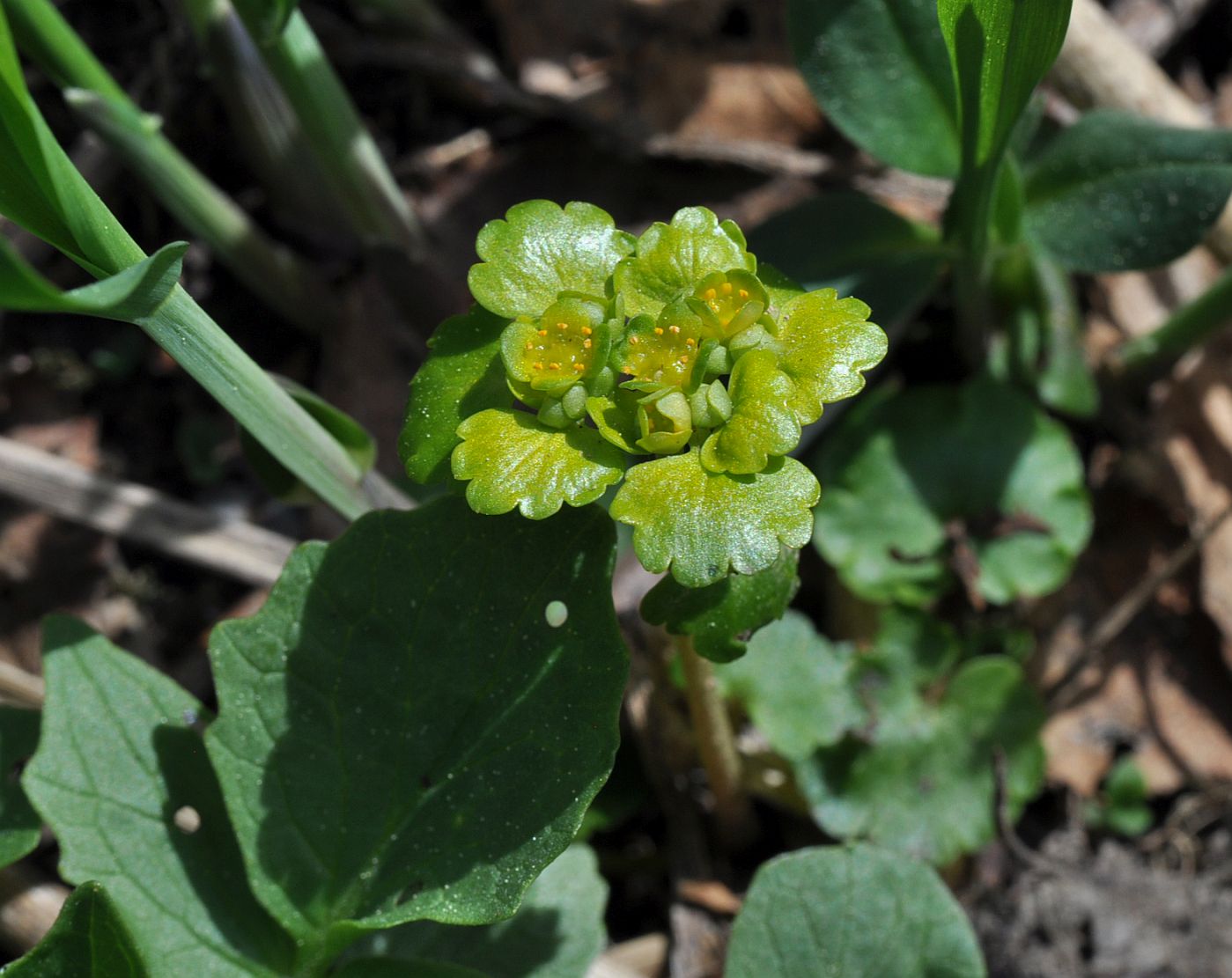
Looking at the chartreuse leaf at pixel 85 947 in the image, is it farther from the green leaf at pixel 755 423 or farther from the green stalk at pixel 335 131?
the green stalk at pixel 335 131

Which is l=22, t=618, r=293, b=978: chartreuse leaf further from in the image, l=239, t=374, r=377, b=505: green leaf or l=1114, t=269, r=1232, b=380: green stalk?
l=1114, t=269, r=1232, b=380: green stalk

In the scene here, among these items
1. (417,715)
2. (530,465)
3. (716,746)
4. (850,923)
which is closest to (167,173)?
(417,715)

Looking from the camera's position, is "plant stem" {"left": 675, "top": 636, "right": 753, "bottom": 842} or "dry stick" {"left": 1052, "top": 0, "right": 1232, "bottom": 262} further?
"dry stick" {"left": 1052, "top": 0, "right": 1232, "bottom": 262}

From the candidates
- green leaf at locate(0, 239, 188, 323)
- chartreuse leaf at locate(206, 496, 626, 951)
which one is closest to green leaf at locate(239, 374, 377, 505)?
chartreuse leaf at locate(206, 496, 626, 951)

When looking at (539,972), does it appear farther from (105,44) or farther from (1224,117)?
(1224,117)

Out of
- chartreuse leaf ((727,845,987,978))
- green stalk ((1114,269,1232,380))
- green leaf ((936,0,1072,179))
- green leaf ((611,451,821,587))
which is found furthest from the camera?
green stalk ((1114,269,1232,380))

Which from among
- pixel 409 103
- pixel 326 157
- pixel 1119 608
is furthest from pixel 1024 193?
pixel 409 103

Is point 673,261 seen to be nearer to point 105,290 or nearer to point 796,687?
point 105,290
